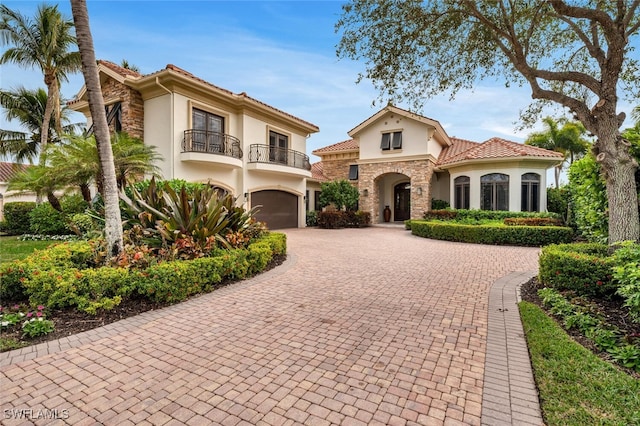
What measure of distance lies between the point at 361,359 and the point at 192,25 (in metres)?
9.14

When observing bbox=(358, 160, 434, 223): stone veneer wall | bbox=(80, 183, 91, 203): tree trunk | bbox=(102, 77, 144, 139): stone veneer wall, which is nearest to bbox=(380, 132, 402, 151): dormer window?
bbox=(358, 160, 434, 223): stone veneer wall

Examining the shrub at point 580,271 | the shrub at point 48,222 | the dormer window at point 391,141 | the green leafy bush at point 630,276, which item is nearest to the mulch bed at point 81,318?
the green leafy bush at point 630,276

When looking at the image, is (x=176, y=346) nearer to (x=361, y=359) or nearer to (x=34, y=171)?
(x=361, y=359)

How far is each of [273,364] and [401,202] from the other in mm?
23582

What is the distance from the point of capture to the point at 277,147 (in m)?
18.2

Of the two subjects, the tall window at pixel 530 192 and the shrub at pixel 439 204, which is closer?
the tall window at pixel 530 192

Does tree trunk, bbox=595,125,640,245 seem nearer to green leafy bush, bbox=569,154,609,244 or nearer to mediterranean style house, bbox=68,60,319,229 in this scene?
green leafy bush, bbox=569,154,609,244

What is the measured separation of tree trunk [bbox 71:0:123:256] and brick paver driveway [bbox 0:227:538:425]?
2099 mm

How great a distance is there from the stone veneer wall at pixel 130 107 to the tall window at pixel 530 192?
20.3 metres

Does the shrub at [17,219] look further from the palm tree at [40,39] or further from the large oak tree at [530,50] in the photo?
the large oak tree at [530,50]

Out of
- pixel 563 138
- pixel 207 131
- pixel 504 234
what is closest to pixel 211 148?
pixel 207 131

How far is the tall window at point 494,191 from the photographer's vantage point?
17.9m

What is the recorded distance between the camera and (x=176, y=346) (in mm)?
3861

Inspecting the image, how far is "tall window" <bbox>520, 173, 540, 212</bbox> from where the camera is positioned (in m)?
17.5
